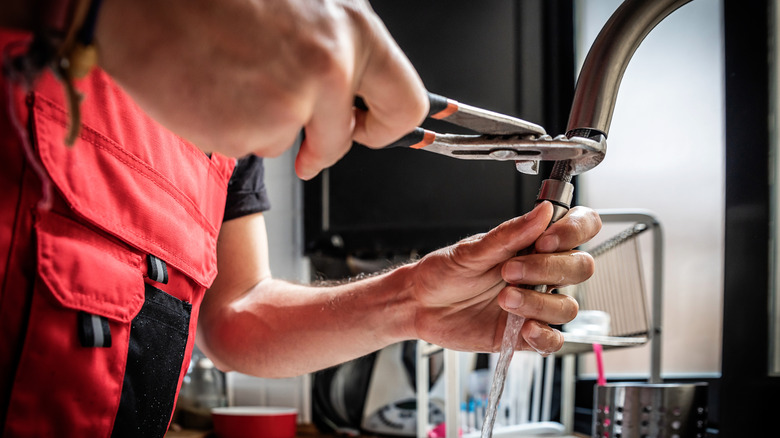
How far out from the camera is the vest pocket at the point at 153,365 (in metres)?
0.54

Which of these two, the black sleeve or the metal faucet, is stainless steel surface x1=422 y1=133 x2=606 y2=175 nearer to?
the metal faucet

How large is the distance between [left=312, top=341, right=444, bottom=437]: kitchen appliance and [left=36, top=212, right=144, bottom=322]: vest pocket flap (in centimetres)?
Answer: 145

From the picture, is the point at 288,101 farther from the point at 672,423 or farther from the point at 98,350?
the point at 672,423


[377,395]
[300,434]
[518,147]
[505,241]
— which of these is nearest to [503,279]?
[505,241]

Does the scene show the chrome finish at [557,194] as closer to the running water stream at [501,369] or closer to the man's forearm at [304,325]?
the running water stream at [501,369]

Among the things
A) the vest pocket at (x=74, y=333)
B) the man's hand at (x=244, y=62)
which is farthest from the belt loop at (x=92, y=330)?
the man's hand at (x=244, y=62)

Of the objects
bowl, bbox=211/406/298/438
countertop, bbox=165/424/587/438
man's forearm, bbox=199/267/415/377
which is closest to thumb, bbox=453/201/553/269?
man's forearm, bbox=199/267/415/377

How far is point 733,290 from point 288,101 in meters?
0.79

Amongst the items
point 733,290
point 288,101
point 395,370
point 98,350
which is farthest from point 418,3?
point 288,101

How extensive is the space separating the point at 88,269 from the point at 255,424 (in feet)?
4.28

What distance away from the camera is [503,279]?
1.92 feet

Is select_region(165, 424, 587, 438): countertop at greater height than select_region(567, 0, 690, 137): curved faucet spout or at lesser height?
lesser

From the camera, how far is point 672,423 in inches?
29.7

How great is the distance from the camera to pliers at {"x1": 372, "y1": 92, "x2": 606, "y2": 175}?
1.27 ft
